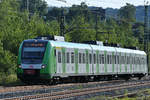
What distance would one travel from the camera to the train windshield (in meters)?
27.4

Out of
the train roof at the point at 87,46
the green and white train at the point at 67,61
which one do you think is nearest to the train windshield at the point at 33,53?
the green and white train at the point at 67,61

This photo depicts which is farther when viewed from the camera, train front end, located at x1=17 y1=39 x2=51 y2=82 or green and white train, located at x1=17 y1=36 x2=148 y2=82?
green and white train, located at x1=17 y1=36 x2=148 y2=82

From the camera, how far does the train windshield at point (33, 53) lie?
27.4 metres

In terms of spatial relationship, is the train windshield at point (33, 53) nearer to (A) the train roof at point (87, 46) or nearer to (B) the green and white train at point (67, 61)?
(B) the green and white train at point (67, 61)

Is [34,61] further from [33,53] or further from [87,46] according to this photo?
[87,46]

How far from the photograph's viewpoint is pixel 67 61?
29766 mm

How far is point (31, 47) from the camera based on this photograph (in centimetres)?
2792

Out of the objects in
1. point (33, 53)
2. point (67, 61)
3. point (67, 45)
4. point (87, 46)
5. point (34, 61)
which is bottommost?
point (67, 61)

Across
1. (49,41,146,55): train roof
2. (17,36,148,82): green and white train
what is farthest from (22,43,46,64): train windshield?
(49,41,146,55): train roof

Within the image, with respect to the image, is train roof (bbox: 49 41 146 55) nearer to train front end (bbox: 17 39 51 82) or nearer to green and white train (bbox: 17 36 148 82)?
green and white train (bbox: 17 36 148 82)

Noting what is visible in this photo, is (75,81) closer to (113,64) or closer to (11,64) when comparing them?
(113,64)

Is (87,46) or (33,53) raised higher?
(33,53)

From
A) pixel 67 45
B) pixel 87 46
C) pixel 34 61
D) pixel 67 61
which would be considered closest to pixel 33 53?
pixel 34 61

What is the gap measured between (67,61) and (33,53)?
9.53 feet
